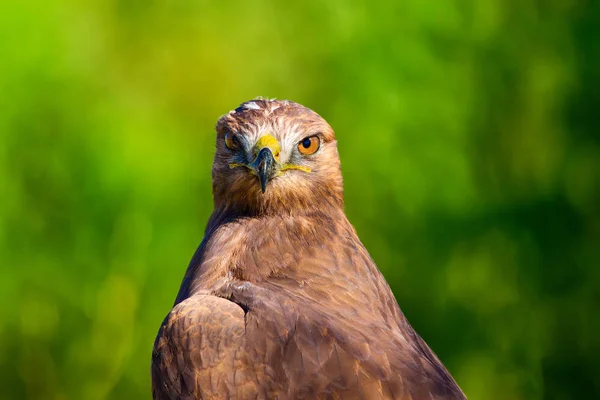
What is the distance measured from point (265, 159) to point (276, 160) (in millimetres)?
148

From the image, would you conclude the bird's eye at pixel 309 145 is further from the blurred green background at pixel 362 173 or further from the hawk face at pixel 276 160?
the blurred green background at pixel 362 173

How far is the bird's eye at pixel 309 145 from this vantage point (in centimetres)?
465

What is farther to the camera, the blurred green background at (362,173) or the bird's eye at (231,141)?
the blurred green background at (362,173)

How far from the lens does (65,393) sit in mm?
9695

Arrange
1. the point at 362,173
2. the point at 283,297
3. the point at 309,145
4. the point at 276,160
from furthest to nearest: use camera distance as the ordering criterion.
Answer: the point at 362,173
the point at 309,145
the point at 276,160
the point at 283,297

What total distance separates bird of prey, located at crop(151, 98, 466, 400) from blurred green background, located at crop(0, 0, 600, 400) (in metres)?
4.91

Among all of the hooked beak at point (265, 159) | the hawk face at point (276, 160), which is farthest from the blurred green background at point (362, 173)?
the hooked beak at point (265, 159)

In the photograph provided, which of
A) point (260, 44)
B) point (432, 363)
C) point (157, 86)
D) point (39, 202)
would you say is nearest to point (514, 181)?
point (260, 44)

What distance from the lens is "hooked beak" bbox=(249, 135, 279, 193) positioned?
4395 mm

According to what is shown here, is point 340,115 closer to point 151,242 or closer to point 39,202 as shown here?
point 151,242

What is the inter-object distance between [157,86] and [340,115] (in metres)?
2.05

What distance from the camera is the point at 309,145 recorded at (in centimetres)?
469

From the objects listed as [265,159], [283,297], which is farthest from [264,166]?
[283,297]

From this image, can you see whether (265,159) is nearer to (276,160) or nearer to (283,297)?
(276,160)
